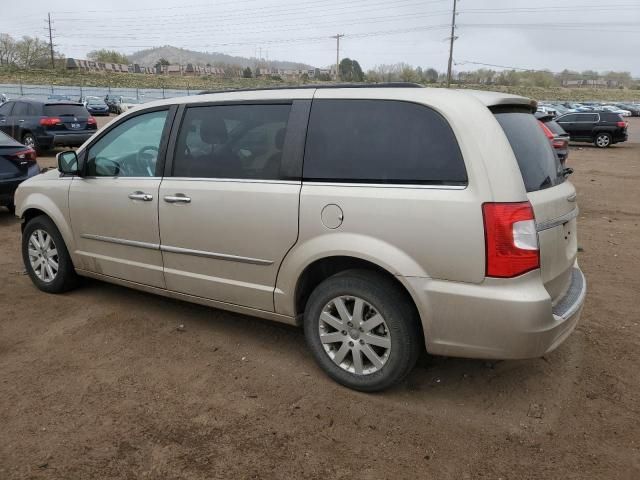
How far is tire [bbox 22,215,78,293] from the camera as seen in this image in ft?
15.2

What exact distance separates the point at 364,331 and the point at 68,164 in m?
2.87

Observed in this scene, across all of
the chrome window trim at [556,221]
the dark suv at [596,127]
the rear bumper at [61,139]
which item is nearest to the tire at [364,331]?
the chrome window trim at [556,221]

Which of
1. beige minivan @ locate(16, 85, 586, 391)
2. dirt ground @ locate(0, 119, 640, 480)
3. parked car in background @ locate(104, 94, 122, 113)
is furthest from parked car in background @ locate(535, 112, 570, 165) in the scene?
parked car in background @ locate(104, 94, 122, 113)

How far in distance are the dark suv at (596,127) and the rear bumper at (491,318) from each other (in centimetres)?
2234

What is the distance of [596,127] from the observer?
22656 millimetres

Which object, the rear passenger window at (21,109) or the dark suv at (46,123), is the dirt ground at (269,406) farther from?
the rear passenger window at (21,109)

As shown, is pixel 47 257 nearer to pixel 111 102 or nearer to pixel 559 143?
pixel 559 143

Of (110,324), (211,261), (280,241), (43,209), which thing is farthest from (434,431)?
(43,209)

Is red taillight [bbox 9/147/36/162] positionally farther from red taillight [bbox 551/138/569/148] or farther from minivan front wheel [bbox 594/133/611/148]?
minivan front wheel [bbox 594/133/611/148]

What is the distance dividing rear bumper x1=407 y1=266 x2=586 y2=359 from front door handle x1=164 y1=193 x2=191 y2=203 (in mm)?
1697

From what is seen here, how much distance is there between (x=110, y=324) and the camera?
4.17 metres

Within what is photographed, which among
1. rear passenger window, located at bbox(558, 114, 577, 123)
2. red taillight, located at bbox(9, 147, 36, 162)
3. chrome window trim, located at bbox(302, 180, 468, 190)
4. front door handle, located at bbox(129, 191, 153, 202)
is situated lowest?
red taillight, located at bbox(9, 147, 36, 162)

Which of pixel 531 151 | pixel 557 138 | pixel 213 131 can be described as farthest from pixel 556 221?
pixel 557 138

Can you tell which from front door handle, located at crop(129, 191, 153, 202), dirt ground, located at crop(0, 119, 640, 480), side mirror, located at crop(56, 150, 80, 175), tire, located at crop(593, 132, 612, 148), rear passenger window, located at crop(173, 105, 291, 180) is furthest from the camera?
tire, located at crop(593, 132, 612, 148)
